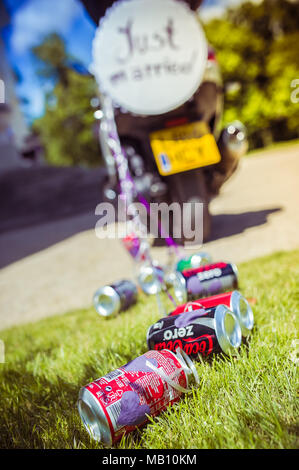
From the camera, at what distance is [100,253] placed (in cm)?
452

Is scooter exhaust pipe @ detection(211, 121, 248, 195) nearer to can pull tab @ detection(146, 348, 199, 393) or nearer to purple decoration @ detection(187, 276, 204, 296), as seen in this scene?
purple decoration @ detection(187, 276, 204, 296)

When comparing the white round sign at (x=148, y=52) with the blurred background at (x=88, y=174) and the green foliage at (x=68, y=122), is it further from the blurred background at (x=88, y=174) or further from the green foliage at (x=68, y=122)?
the green foliage at (x=68, y=122)

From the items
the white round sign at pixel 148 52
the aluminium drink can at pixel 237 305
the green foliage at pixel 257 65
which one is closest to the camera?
the aluminium drink can at pixel 237 305

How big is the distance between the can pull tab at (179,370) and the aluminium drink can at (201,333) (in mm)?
55

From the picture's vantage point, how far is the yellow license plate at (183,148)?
3262 mm

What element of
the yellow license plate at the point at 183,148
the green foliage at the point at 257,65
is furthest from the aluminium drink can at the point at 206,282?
the green foliage at the point at 257,65

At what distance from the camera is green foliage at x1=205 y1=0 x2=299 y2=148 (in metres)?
18.1

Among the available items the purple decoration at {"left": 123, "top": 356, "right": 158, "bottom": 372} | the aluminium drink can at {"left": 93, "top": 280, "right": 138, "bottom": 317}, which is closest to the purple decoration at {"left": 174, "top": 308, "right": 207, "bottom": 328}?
the purple decoration at {"left": 123, "top": 356, "right": 158, "bottom": 372}

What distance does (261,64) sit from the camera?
2053 centimetres

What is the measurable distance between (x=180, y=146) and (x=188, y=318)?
2.08m

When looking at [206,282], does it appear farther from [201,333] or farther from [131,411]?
[131,411]

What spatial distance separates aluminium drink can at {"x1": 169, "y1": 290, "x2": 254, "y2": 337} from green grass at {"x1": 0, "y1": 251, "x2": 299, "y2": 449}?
54 mm

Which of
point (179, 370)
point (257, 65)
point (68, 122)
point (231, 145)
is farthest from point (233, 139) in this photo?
point (257, 65)
